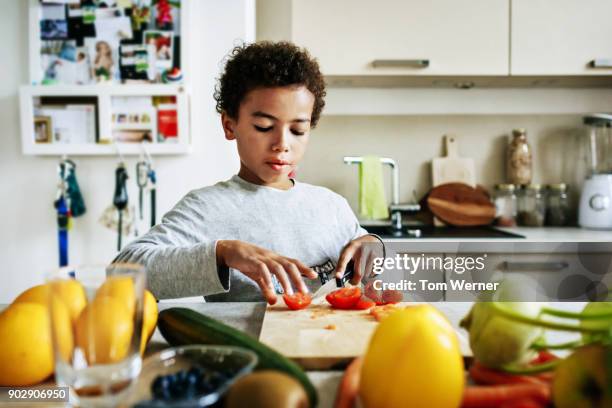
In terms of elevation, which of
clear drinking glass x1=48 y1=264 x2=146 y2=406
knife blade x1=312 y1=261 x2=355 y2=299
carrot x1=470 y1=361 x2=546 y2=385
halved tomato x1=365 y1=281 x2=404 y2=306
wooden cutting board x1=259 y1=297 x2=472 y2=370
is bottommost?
knife blade x1=312 y1=261 x2=355 y2=299

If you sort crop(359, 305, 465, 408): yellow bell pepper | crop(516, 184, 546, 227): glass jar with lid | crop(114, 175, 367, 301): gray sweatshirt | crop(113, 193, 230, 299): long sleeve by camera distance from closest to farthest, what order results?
crop(359, 305, 465, 408): yellow bell pepper < crop(113, 193, 230, 299): long sleeve < crop(114, 175, 367, 301): gray sweatshirt < crop(516, 184, 546, 227): glass jar with lid

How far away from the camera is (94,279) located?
0.42 metres

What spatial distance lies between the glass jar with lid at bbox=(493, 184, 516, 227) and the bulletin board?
4.63 feet

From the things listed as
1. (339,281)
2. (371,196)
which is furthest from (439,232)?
(339,281)

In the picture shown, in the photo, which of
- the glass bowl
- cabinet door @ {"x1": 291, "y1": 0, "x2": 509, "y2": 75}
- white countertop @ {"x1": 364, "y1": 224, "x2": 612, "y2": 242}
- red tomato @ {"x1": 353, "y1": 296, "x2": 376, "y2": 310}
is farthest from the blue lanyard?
the glass bowl

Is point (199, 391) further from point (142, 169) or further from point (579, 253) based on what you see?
point (579, 253)

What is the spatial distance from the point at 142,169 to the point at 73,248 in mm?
400

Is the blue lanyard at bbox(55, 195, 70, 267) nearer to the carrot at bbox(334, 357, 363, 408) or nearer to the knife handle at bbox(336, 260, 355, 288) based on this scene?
the knife handle at bbox(336, 260, 355, 288)

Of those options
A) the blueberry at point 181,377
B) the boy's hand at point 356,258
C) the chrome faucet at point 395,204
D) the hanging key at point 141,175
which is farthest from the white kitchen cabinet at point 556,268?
the blueberry at point 181,377

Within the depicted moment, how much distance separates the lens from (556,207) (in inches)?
87.8

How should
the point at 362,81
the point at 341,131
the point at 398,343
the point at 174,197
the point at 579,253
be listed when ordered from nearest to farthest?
the point at 398,343
the point at 579,253
the point at 174,197
the point at 362,81
the point at 341,131

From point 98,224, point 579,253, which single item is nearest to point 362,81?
point 579,253

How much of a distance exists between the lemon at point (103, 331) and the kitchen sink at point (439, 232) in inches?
57.7

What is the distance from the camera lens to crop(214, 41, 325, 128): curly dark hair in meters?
1.15
